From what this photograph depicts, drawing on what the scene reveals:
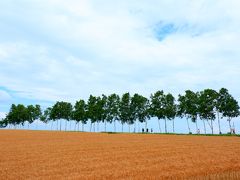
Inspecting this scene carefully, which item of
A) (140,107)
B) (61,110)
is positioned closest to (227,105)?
(140,107)

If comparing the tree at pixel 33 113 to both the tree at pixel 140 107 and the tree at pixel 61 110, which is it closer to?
the tree at pixel 61 110

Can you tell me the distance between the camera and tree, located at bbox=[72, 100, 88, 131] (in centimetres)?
12788

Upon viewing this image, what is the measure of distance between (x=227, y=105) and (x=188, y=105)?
13.7m

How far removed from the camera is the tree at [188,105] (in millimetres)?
102438

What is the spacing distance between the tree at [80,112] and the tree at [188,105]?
41.3m

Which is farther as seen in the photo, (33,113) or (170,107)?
(33,113)

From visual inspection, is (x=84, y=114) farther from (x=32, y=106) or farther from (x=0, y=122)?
(x=0, y=122)

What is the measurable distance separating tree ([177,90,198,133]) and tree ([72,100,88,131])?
41.3m

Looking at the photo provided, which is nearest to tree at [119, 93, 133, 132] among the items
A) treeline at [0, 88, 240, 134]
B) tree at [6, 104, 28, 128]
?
treeline at [0, 88, 240, 134]

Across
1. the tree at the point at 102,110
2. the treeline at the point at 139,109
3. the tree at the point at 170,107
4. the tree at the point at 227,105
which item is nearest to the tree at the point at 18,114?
the treeline at the point at 139,109

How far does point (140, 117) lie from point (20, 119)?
212ft

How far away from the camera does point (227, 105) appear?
311 ft

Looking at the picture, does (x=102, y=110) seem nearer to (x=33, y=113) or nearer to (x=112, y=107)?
(x=112, y=107)

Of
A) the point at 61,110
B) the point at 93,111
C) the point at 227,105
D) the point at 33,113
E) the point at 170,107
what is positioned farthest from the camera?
the point at 33,113
